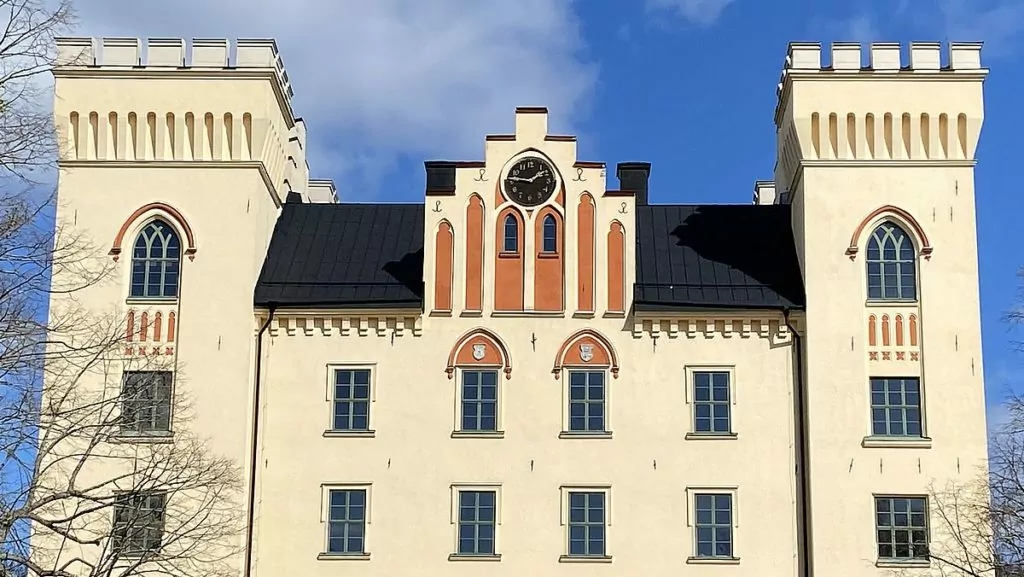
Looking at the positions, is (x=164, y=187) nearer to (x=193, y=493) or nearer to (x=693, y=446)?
(x=193, y=493)

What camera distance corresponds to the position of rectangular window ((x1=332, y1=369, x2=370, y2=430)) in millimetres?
34969

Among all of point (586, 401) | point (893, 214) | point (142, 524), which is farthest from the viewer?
point (893, 214)

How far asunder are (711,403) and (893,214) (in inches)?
238

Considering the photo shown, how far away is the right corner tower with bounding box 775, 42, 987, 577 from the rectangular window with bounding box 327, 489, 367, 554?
976 cm

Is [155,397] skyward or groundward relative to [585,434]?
skyward

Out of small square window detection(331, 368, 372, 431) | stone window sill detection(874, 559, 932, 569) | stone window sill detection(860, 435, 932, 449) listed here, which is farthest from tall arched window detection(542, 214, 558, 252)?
stone window sill detection(874, 559, 932, 569)

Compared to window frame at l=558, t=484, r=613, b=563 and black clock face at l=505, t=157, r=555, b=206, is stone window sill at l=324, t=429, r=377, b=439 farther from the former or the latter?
black clock face at l=505, t=157, r=555, b=206

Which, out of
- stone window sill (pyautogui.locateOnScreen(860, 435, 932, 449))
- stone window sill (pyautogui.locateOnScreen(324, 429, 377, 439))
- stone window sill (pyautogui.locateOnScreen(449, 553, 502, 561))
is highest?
stone window sill (pyautogui.locateOnScreen(324, 429, 377, 439))

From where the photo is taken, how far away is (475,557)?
33.9 metres

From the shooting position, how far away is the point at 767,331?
115ft

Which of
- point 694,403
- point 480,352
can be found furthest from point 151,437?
point 694,403

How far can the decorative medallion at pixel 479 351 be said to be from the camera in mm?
35250

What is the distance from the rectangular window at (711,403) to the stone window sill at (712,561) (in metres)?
2.76

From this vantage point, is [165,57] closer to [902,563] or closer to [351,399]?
[351,399]
